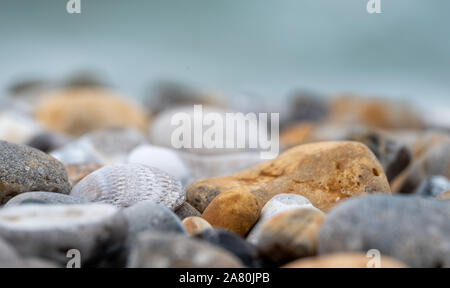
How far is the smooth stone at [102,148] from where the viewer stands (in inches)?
255

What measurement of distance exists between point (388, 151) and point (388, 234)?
12.7 feet

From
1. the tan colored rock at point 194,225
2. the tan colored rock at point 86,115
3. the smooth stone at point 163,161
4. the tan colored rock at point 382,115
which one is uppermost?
the tan colored rock at point 194,225

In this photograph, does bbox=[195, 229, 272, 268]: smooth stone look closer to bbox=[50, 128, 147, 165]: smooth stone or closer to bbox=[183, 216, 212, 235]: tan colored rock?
bbox=[183, 216, 212, 235]: tan colored rock

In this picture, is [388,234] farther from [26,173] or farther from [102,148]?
[102,148]

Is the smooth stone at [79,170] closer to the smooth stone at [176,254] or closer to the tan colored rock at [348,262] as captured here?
the smooth stone at [176,254]

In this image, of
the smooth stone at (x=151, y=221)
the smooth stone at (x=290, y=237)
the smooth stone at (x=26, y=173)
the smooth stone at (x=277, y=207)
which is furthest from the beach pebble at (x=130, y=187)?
the smooth stone at (x=290, y=237)

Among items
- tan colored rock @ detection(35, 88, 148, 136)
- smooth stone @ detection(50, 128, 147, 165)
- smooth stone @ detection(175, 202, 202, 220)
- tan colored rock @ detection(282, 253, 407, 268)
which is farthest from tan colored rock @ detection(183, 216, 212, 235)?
tan colored rock @ detection(35, 88, 148, 136)

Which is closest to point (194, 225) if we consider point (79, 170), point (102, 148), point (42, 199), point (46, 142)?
point (42, 199)

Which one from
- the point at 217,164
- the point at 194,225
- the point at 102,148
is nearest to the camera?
the point at 194,225

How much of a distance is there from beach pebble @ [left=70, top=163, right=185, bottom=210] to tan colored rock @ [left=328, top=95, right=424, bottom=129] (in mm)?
12548

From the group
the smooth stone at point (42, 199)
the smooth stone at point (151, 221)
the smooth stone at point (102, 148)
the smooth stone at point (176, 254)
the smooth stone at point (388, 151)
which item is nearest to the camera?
the smooth stone at point (176, 254)

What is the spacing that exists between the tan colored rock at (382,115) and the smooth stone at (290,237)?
13.4 metres

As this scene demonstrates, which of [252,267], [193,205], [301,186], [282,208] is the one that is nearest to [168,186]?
[193,205]

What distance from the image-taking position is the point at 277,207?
3.54 meters
